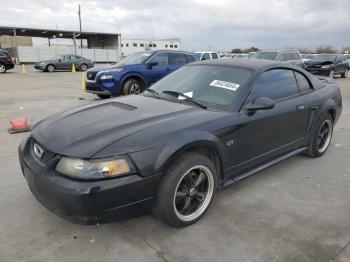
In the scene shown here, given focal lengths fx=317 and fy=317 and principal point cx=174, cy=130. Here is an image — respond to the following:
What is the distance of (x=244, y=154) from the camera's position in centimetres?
336

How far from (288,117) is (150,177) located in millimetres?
2140

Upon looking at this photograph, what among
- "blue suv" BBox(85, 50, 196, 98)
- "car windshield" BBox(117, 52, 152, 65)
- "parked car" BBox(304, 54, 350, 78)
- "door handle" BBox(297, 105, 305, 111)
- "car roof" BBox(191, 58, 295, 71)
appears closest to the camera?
"car roof" BBox(191, 58, 295, 71)

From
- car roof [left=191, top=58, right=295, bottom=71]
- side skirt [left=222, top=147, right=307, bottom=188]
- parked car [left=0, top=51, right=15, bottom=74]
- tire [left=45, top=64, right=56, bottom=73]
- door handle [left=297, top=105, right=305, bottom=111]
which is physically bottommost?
tire [left=45, top=64, right=56, bottom=73]

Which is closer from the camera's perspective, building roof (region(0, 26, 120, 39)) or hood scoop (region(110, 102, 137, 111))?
hood scoop (region(110, 102, 137, 111))

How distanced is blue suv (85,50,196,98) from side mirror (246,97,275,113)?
6.64 m

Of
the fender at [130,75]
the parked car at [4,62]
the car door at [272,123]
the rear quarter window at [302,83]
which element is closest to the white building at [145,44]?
the parked car at [4,62]

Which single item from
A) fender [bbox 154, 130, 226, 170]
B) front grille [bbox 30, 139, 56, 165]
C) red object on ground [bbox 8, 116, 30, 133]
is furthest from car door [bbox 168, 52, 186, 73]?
front grille [bbox 30, 139, 56, 165]

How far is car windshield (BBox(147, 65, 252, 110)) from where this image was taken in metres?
3.42

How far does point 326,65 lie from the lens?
62.1 ft

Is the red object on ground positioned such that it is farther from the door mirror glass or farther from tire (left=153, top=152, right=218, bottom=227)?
the door mirror glass

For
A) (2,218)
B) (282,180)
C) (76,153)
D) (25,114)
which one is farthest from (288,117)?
(25,114)

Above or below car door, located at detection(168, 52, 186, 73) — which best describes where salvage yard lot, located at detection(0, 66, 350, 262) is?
below

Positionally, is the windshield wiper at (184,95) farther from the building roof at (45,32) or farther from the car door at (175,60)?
the building roof at (45,32)

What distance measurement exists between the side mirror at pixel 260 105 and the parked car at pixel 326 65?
53.1 feet
